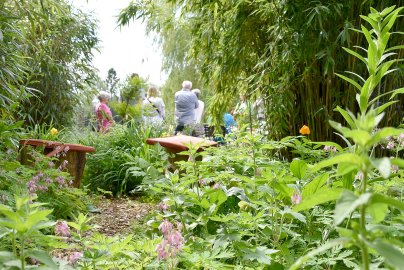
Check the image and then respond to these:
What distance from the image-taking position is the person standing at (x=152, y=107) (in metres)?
7.87

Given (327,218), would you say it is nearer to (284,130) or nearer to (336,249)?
(336,249)

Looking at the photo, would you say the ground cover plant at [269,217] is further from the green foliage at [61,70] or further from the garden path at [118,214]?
the green foliage at [61,70]

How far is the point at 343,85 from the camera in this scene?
12.9ft

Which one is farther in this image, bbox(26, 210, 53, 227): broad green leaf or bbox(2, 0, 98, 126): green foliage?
bbox(2, 0, 98, 126): green foliage

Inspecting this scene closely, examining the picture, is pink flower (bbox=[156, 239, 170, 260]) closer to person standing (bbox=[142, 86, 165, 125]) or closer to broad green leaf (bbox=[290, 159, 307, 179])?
broad green leaf (bbox=[290, 159, 307, 179])

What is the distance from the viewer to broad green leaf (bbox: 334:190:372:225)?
1.68 feet

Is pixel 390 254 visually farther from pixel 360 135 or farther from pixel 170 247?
pixel 170 247

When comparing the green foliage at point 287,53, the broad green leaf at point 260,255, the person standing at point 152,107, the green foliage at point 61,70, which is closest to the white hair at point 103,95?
the green foliage at point 61,70

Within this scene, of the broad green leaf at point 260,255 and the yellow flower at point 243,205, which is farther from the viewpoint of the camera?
the yellow flower at point 243,205

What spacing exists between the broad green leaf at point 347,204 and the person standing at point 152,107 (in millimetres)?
7222

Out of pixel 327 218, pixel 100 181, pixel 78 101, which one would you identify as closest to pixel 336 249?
pixel 327 218

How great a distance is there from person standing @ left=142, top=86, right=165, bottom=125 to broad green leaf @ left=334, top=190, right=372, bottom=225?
722 centimetres

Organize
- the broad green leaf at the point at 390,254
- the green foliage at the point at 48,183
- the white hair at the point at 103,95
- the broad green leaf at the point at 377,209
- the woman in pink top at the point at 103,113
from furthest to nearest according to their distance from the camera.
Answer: the white hair at the point at 103,95 < the woman in pink top at the point at 103,113 < the green foliage at the point at 48,183 < the broad green leaf at the point at 377,209 < the broad green leaf at the point at 390,254

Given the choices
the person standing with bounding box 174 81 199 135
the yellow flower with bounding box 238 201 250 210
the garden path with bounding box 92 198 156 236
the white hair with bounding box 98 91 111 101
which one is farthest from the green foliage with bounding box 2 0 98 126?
the yellow flower with bounding box 238 201 250 210
